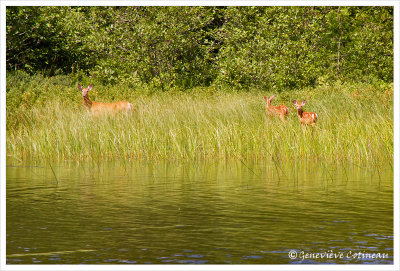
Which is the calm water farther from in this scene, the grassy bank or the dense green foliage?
the dense green foliage

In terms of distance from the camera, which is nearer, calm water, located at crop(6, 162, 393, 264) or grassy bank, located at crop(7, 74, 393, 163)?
calm water, located at crop(6, 162, 393, 264)

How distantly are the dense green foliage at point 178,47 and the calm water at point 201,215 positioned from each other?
52.0 feet

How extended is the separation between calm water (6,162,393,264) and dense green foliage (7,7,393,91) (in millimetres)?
15856

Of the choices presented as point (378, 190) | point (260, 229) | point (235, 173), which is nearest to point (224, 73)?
point (235, 173)

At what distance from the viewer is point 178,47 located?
2680 cm

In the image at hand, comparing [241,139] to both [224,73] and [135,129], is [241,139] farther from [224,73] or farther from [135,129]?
[224,73]

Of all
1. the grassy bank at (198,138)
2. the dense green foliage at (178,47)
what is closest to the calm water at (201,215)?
the grassy bank at (198,138)

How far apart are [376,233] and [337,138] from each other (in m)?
5.94

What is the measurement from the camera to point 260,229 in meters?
6.14

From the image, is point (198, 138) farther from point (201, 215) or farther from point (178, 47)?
point (178, 47)

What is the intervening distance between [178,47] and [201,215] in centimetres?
2041

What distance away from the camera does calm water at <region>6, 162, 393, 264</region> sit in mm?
5281

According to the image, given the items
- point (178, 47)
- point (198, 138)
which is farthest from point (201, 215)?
point (178, 47)

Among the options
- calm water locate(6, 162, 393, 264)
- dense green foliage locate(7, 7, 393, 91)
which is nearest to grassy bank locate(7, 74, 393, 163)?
calm water locate(6, 162, 393, 264)
